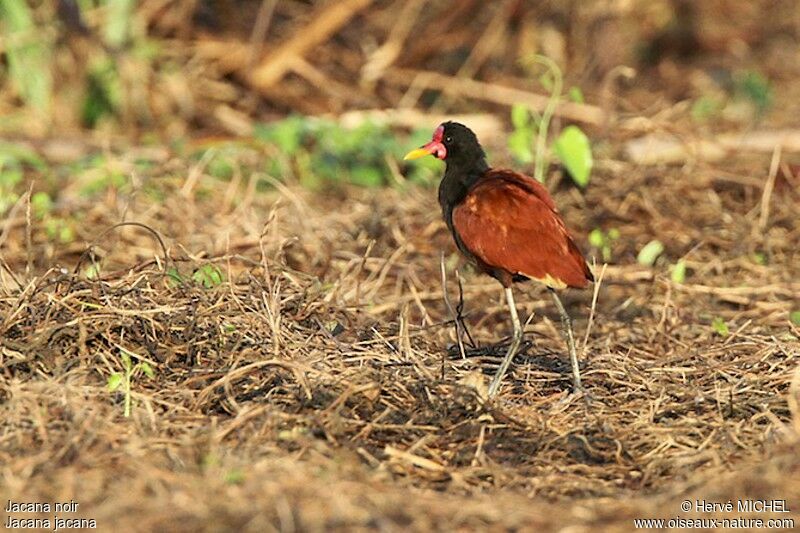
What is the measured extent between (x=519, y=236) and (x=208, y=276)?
1127mm

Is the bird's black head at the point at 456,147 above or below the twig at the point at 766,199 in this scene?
above

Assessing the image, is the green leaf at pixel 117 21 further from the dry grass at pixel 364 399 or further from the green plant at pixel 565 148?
the green plant at pixel 565 148

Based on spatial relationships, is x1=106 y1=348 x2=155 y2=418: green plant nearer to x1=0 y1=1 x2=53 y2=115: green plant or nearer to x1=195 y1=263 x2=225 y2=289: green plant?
x1=195 y1=263 x2=225 y2=289: green plant

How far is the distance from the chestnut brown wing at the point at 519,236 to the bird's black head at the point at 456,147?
31 cm

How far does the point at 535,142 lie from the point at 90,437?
396 cm

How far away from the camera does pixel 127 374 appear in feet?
12.4

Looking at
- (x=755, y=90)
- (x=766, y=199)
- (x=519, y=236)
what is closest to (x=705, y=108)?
(x=755, y=90)

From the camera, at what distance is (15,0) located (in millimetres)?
7926

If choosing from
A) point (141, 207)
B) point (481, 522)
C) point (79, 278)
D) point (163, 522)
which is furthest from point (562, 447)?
point (141, 207)

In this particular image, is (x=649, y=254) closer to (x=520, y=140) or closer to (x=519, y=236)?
(x=520, y=140)

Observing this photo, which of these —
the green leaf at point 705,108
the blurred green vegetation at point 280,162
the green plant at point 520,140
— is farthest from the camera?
the green leaf at point 705,108

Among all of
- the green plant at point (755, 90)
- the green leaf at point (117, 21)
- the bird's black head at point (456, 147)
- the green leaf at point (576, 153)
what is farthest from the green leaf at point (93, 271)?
the green plant at point (755, 90)

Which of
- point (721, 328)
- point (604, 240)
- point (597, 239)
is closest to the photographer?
point (721, 328)

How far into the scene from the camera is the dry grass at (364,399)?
120 inches
